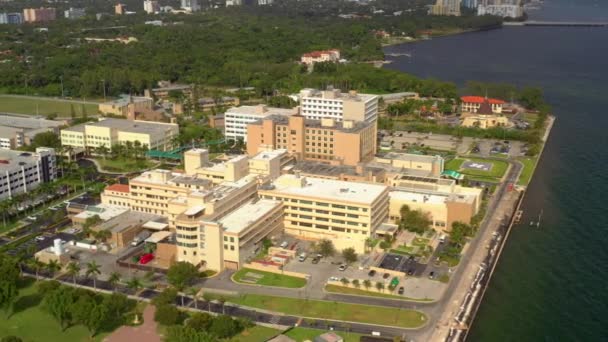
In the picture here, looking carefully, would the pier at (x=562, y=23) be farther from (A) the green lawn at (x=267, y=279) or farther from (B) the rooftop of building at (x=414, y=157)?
(A) the green lawn at (x=267, y=279)

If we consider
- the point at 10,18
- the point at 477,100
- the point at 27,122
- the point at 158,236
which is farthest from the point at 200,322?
the point at 10,18

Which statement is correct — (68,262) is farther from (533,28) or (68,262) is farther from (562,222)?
(533,28)

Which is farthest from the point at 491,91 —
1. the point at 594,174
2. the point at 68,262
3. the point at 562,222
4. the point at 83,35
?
the point at 83,35

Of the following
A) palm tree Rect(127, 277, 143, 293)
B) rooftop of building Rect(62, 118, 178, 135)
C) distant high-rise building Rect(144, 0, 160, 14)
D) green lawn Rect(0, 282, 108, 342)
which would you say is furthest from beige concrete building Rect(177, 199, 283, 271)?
distant high-rise building Rect(144, 0, 160, 14)

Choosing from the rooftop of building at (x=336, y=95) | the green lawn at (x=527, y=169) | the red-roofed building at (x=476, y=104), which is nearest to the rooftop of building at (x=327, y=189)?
the green lawn at (x=527, y=169)

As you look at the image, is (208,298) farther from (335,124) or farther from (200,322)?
(335,124)

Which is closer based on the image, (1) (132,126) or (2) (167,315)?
(2) (167,315)
